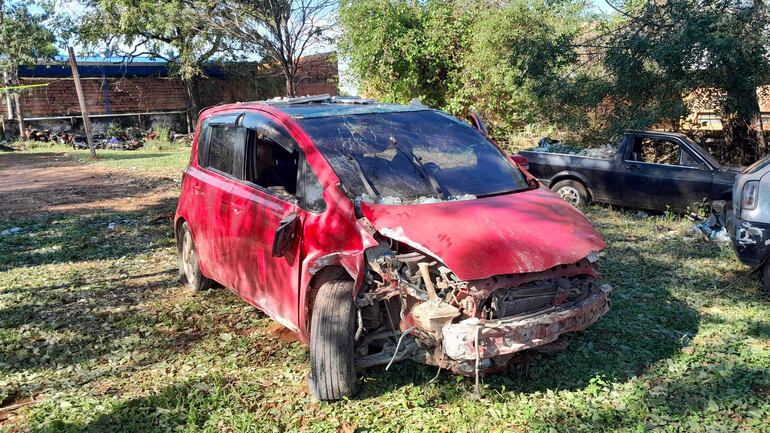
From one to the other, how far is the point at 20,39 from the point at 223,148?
27786 millimetres

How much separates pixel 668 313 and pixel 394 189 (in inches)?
109

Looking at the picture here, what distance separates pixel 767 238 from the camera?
535 cm

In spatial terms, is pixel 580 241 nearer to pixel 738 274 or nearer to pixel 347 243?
pixel 347 243

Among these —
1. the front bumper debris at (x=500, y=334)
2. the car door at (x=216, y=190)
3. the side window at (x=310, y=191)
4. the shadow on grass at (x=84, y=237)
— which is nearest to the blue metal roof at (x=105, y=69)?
the shadow on grass at (x=84, y=237)

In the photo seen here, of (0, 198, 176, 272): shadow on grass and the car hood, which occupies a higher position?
the car hood

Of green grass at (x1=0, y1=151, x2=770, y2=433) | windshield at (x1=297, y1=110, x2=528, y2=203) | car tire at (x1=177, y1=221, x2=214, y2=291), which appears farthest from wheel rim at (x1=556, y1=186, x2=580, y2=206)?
car tire at (x1=177, y1=221, x2=214, y2=291)

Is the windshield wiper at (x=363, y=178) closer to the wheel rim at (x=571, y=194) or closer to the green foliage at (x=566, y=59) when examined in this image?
the wheel rim at (x=571, y=194)

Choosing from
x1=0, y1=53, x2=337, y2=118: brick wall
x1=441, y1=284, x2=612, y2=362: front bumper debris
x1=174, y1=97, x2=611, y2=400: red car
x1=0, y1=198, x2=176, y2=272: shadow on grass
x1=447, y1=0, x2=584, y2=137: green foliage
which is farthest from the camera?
x1=0, y1=53, x2=337, y2=118: brick wall

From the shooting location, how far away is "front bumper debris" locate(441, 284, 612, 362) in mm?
3391

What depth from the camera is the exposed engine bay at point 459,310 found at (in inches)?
135

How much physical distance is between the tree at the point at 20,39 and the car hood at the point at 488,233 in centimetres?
2841

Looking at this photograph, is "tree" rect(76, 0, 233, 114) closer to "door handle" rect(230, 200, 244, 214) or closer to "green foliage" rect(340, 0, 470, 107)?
"green foliage" rect(340, 0, 470, 107)

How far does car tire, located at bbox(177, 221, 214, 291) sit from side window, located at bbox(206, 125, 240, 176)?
865mm

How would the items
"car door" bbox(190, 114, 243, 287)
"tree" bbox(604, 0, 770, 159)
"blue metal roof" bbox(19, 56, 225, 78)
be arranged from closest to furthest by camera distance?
"car door" bbox(190, 114, 243, 287)
"tree" bbox(604, 0, 770, 159)
"blue metal roof" bbox(19, 56, 225, 78)
